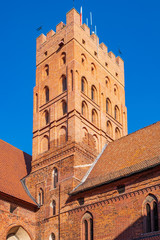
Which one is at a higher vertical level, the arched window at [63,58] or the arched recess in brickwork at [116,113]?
the arched window at [63,58]

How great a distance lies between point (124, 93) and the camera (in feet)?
110

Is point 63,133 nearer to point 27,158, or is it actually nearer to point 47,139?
point 47,139

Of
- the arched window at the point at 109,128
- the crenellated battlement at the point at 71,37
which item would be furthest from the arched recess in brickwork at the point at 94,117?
the crenellated battlement at the point at 71,37

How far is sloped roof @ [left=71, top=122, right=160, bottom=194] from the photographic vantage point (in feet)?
70.9

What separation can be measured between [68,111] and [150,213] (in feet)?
31.2

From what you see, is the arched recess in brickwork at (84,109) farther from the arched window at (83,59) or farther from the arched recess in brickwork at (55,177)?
the arched recess in brickwork at (55,177)

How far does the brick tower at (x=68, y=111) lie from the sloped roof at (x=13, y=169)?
0.91m

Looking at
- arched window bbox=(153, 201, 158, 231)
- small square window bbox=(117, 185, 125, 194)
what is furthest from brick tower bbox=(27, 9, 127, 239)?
arched window bbox=(153, 201, 158, 231)

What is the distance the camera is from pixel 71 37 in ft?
95.9

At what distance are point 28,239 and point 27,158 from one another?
7.46 metres

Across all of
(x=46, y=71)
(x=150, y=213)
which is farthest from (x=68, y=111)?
(x=150, y=213)

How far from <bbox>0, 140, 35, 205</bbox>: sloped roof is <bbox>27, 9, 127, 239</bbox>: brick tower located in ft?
2.97

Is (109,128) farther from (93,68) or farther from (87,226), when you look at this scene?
(87,226)

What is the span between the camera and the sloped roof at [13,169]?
2442 centimetres
